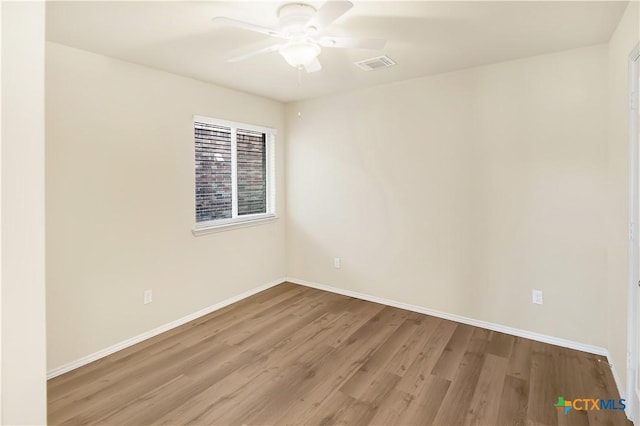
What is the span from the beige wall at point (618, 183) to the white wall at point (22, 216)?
2.95 m

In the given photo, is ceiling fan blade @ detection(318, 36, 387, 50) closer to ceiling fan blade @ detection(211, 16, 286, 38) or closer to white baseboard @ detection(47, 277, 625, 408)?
ceiling fan blade @ detection(211, 16, 286, 38)

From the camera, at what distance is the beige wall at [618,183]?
2.13 metres

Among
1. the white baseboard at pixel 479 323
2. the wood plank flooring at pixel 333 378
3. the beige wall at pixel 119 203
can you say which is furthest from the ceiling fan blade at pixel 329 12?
the white baseboard at pixel 479 323

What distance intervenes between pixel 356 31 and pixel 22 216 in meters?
2.21

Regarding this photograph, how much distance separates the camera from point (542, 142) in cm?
292

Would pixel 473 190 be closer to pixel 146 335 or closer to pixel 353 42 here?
pixel 353 42

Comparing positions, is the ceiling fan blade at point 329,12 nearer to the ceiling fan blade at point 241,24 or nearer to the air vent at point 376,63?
the ceiling fan blade at point 241,24

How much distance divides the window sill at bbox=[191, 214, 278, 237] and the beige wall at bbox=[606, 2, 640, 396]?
11.4 feet

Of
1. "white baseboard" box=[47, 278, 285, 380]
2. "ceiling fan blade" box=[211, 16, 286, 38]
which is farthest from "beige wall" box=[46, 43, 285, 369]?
"ceiling fan blade" box=[211, 16, 286, 38]

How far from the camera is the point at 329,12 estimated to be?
175cm

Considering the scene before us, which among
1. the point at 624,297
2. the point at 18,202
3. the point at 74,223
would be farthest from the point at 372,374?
the point at 74,223

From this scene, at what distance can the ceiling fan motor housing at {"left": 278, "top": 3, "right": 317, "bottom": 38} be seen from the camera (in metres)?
2.00

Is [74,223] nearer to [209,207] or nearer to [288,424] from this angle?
[209,207]

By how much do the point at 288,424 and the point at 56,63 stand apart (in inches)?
119
